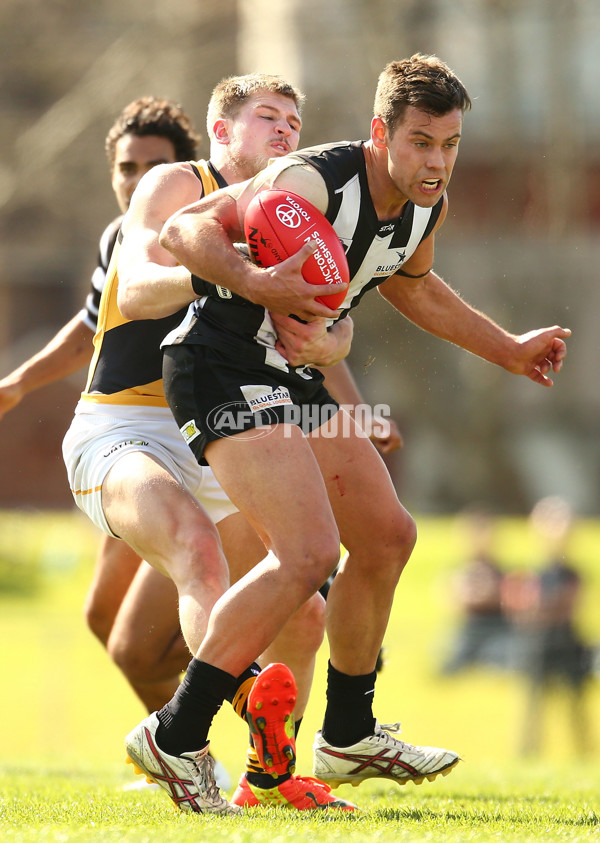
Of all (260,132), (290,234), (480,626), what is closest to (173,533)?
(290,234)

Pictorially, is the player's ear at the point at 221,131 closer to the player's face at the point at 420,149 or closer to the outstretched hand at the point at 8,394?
the player's face at the point at 420,149

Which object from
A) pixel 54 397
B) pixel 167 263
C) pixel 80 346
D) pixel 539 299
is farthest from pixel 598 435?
pixel 167 263

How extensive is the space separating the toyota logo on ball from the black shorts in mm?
462

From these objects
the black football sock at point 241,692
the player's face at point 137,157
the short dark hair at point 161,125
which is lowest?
the black football sock at point 241,692

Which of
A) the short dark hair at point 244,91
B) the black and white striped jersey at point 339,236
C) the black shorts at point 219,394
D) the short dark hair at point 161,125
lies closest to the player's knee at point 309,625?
the black shorts at point 219,394

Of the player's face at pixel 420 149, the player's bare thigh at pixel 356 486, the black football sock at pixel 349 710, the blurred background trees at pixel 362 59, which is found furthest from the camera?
the blurred background trees at pixel 362 59

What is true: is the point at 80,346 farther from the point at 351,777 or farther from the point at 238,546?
the point at 351,777

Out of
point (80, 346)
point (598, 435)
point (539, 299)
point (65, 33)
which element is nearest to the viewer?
point (80, 346)

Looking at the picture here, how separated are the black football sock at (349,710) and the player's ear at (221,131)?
2.05m

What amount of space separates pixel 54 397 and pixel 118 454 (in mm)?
17165

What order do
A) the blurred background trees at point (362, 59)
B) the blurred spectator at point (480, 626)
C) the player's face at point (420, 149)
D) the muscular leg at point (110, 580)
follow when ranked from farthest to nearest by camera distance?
1. the blurred background trees at point (362, 59)
2. the blurred spectator at point (480, 626)
3. the muscular leg at point (110, 580)
4. the player's face at point (420, 149)

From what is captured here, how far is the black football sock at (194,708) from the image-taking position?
143 inches

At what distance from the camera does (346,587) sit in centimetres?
432

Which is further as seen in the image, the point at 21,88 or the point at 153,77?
the point at 21,88
